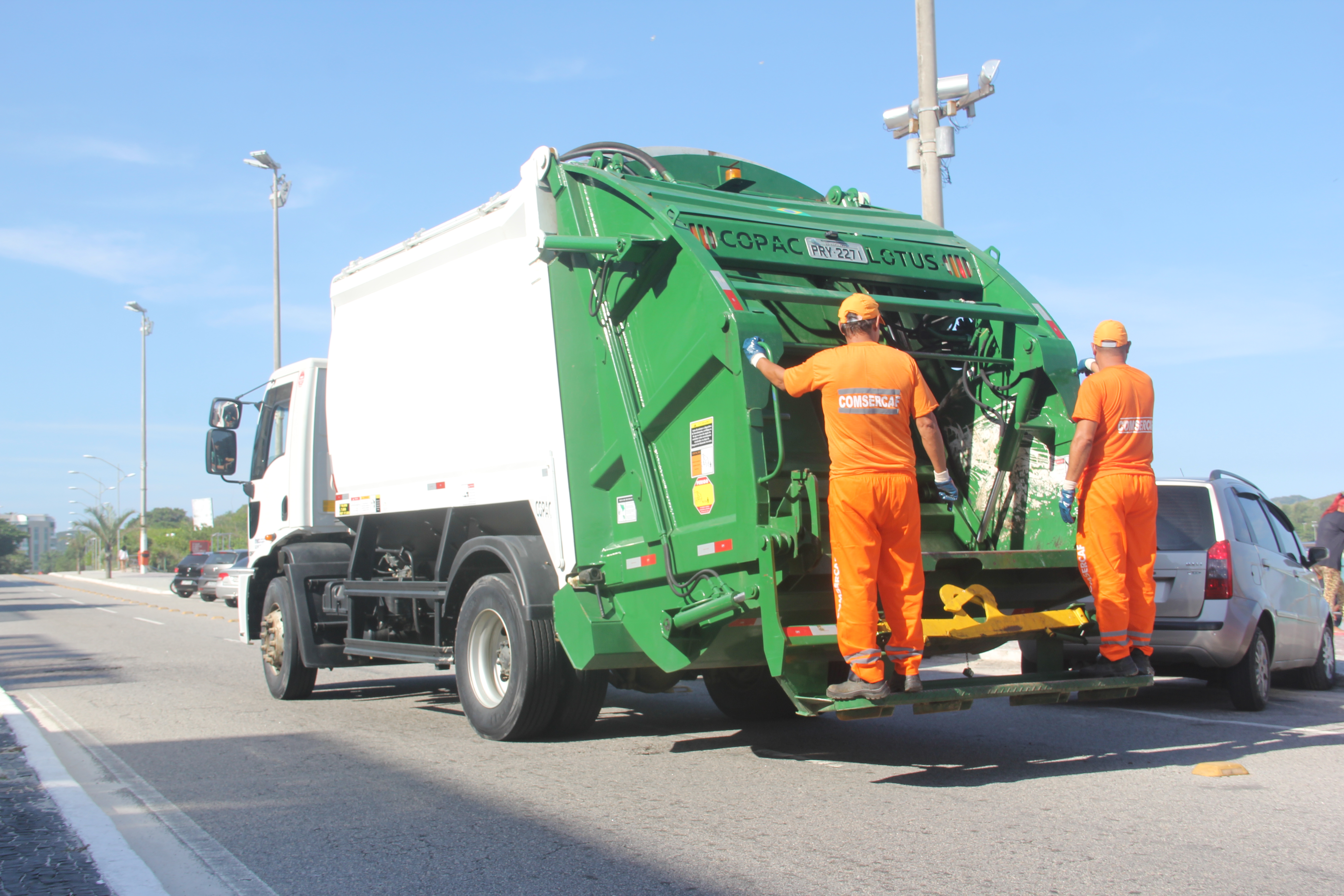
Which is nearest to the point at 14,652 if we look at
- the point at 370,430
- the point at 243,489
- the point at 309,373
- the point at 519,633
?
the point at 243,489

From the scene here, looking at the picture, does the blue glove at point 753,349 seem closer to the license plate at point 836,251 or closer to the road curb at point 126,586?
the license plate at point 836,251

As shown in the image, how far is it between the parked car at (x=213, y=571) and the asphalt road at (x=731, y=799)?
21424 millimetres

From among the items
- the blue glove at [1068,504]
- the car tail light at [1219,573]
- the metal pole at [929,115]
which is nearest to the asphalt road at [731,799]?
the car tail light at [1219,573]

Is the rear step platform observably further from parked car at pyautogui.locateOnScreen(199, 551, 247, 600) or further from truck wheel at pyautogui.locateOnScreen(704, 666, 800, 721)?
parked car at pyautogui.locateOnScreen(199, 551, 247, 600)

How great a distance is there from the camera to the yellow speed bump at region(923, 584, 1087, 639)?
215 inches

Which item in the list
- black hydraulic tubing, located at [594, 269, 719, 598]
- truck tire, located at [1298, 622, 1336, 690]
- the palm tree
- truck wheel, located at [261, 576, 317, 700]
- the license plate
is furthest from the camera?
the palm tree

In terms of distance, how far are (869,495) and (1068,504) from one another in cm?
153

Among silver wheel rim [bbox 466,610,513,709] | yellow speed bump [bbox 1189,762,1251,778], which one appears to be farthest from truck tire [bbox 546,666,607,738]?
yellow speed bump [bbox 1189,762,1251,778]

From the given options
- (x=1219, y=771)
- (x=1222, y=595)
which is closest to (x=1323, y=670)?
(x=1222, y=595)

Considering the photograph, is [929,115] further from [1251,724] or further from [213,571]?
[213,571]

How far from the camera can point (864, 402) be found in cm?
527

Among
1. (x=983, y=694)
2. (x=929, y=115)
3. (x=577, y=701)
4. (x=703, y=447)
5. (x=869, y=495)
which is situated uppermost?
(x=929, y=115)

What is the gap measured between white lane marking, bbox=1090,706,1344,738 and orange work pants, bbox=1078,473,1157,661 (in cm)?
173

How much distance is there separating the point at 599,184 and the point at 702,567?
2346 mm
